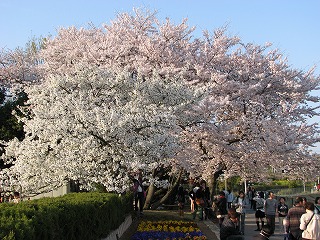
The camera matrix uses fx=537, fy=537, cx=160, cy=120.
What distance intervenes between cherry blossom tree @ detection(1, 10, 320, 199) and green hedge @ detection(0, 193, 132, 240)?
4308 millimetres

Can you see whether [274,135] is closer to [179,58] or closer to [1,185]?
[179,58]

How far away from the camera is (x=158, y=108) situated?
19.5 meters

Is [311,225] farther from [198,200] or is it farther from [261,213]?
[198,200]

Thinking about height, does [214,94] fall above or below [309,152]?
above

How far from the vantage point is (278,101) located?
88.3ft

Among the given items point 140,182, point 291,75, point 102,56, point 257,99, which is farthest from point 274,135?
point 102,56

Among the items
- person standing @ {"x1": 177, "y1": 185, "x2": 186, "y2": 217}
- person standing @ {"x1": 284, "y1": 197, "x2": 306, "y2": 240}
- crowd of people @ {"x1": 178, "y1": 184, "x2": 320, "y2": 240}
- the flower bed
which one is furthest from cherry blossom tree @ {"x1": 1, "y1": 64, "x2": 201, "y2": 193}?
person standing @ {"x1": 284, "y1": 197, "x2": 306, "y2": 240}

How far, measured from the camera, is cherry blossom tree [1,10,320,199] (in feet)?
60.7

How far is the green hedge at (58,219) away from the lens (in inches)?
260

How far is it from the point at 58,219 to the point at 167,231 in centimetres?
830

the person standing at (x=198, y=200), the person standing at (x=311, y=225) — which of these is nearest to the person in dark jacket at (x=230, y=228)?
the person standing at (x=311, y=225)

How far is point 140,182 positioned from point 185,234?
4457mm

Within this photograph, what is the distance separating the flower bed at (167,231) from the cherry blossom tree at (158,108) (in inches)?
77.7

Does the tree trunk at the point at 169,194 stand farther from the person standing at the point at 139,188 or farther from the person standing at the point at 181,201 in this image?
the person standing at the point at 139,188
